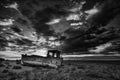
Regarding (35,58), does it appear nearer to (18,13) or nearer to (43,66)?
→ (43,66)

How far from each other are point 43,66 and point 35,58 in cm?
256

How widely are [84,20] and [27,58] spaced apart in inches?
585

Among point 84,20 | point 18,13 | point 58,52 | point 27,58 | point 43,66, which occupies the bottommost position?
point 43,66

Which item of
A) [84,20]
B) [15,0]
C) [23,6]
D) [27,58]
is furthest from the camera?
[27,58]

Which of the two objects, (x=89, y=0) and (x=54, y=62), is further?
(x=54, y=62)

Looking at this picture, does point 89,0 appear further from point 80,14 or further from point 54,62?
point 54,62

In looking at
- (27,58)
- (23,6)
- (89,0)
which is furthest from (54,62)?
(89,0)

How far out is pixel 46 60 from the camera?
15664 millimetres

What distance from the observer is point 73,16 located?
8.57 metres

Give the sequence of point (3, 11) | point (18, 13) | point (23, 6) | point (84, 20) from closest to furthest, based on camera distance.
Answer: point (23, 6) → point (3, 11) → point (18, 13) → point (84, 20)

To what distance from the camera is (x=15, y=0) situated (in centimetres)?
614

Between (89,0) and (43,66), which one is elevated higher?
(89,0)

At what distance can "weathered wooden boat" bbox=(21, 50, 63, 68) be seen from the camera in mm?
15719

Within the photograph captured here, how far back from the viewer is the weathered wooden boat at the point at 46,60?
15.7m
